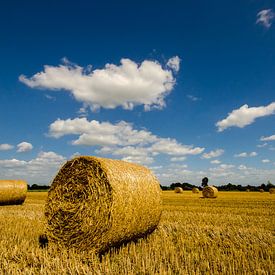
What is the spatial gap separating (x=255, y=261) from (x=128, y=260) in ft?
6.89

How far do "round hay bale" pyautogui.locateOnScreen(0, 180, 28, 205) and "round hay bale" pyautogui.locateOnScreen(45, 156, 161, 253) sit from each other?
11385 mm

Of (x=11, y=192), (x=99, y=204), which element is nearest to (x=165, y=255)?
(x=99, y=204)

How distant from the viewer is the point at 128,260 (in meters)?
5.30

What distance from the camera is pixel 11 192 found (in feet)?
58.8

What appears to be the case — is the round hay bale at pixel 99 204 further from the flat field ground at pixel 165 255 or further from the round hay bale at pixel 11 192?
the round hay bale at pixel 11 192

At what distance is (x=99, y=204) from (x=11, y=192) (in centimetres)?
1305

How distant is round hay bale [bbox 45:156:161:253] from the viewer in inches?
251

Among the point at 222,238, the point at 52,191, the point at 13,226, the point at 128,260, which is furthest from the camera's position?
the point at 13,226

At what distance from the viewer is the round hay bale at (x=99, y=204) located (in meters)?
6.37

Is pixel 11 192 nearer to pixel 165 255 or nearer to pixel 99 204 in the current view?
pixel 99 204

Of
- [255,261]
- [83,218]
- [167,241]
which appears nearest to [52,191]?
[83,218]

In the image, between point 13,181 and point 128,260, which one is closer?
point 128,260

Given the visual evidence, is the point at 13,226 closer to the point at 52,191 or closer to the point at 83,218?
the point at 52,191

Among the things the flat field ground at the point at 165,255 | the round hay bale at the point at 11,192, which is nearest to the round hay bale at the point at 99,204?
the flat field ground at the point at 165,255
